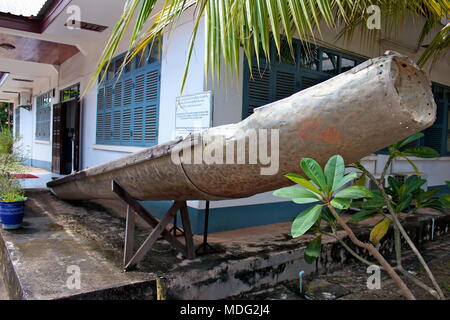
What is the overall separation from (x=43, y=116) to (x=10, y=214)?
30.3 ft

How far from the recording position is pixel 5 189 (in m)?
3.91

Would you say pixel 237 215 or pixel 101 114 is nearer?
pixel 237 215

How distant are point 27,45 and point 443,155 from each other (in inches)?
381

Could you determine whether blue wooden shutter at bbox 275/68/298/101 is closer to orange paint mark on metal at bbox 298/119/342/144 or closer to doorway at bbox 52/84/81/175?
orange paint mark on metal at bbox 298/119/342/144

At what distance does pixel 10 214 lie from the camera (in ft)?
12.4

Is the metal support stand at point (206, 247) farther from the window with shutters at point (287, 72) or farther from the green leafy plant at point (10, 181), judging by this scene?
the green leafy plant at point (10, 181)

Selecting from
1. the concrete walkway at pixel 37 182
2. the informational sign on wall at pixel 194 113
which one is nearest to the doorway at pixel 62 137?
the concrete walkway at pixel 37 182

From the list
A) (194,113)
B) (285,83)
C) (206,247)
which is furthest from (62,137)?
(206,247)

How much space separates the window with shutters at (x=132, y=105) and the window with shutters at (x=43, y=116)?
5.04 meters

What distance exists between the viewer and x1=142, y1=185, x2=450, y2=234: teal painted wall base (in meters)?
4.31

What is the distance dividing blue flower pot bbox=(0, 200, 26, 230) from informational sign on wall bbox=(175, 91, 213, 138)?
77.2 inches

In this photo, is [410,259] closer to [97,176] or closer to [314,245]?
[314,245]

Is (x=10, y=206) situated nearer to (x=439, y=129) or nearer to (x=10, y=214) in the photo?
(x=10, y=214)

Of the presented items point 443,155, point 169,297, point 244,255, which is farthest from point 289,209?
point 443,155
